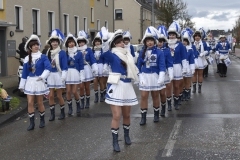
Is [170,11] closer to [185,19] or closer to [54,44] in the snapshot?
[185,19]

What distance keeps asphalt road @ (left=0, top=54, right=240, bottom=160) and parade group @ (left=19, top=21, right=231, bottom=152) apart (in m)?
0.34

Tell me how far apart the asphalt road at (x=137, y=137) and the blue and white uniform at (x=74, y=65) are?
0.92m

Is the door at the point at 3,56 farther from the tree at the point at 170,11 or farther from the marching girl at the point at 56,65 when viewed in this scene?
the tree at the point at 170,11

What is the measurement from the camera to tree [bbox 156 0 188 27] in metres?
53.0

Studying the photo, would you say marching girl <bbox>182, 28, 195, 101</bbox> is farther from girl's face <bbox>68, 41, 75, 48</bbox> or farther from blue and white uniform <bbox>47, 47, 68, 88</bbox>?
blue and white uniform <bbox>47, 47, 68, 88</bbox>

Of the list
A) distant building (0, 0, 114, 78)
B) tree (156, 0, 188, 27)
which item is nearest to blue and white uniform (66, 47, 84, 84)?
distant building (0, 0, 114, 78)

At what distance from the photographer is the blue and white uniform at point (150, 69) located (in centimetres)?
892

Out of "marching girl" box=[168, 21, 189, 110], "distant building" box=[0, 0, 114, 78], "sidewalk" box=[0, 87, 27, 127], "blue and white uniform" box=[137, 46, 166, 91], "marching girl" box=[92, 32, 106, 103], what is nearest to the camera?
"blue and white uniform" box=[137, 46, 166, 91]

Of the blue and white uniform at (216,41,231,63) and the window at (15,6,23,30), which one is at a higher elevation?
the window at (15,6,23,30)

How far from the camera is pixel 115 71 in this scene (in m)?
Answer: 7.24

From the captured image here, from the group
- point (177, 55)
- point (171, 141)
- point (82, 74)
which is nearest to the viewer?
point (171, 141)

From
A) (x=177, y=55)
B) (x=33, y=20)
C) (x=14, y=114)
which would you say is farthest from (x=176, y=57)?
(x=33, y=20)

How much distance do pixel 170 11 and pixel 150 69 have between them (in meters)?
45.4

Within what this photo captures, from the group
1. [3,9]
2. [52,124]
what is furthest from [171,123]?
[3,9]
